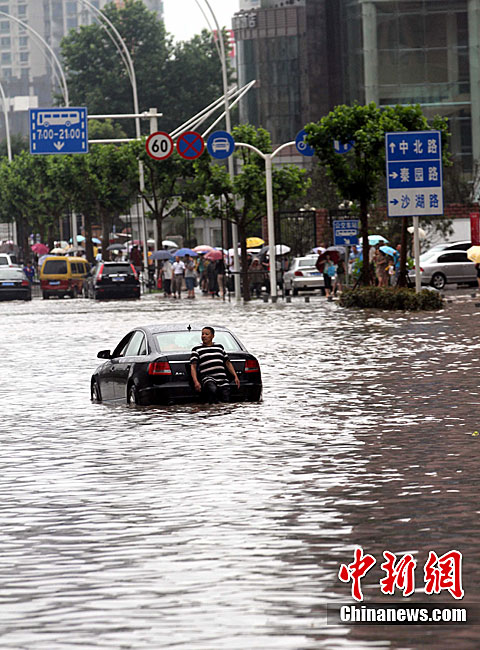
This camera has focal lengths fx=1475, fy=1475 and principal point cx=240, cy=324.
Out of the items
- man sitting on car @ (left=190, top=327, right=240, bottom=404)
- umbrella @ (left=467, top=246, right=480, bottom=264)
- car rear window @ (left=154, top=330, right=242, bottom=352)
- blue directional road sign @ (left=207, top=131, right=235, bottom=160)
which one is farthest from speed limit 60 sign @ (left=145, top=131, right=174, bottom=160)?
man sitting on car @ (left=190, top=327, right=240, bottom=404)

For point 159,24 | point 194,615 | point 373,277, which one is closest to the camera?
point 194,615

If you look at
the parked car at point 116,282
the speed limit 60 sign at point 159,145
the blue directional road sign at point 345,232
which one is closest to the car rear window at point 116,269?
the parked car at point 116,282

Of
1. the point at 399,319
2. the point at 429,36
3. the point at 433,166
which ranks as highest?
the point at 429,36

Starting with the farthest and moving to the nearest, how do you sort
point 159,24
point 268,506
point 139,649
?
point 159,24, point 268,506, point 139,649

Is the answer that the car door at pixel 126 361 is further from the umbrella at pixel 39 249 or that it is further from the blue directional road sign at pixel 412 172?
the umbrella at pixel 39 249

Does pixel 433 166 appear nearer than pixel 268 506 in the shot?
No

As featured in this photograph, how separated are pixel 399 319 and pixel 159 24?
8937 centimetres

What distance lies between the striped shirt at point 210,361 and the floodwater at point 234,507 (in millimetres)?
390

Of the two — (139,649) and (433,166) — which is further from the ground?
(433,166)

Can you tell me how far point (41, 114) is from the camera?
57.8 m

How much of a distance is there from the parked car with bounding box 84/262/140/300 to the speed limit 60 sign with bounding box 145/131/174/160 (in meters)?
6.83

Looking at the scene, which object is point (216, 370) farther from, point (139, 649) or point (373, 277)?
point (373, 277)

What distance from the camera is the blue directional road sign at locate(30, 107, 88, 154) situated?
5800 centimetres

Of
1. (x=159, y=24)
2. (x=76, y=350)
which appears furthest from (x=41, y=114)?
(x=159, y=24)
